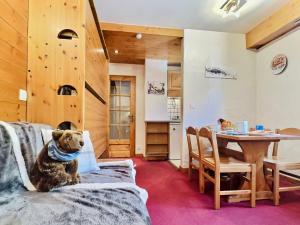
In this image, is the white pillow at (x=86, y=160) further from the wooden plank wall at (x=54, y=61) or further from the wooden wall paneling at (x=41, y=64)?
the wooden wall paneling at (x=41, y=64)

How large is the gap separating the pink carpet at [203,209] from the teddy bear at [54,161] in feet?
3.19

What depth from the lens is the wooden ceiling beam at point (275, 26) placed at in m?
2.75

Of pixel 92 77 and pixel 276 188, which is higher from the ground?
pixel 92 77

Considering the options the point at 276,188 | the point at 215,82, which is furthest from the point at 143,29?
the point at 276,188

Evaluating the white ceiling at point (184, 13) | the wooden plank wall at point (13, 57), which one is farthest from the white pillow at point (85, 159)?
the white ceiling at point (184, 13)

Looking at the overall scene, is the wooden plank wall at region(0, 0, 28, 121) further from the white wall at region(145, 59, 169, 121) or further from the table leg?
the white wall at region(145, 59, 169, 121)

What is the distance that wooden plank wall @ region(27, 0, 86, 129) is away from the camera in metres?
1.76

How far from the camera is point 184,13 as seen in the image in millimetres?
3084

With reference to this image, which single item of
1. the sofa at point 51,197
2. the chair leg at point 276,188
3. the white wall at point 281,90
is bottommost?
the chair leg at point 276,188

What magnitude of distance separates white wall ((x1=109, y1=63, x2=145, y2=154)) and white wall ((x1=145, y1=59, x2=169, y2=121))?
1.36ft

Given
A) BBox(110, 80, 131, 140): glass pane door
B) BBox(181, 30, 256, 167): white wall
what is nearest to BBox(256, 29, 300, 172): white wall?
BBox(181, 30, 256, 167): white wall

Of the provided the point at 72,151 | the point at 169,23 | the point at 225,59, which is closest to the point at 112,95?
the point at 169,23

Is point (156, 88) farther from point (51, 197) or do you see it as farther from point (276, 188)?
point (51, 197)

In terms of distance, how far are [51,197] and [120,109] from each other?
4174mm
